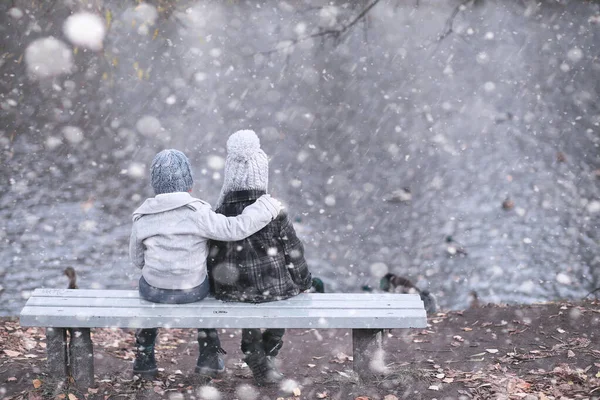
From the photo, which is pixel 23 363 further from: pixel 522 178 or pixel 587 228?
pixel 522 178

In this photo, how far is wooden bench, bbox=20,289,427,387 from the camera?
371 centimetres

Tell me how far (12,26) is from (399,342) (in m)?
11.0

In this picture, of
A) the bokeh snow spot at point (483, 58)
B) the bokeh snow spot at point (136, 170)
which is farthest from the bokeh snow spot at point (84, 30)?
the bokeh snow spot at point (483, 58)

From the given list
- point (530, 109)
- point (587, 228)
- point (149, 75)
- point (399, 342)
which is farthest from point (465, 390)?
point (149, 75)

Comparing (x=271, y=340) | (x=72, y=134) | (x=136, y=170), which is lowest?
(x=271, y=340)

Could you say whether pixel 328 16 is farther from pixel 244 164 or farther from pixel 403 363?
pixel 244 164

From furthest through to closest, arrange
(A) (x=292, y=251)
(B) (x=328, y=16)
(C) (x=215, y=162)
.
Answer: (B) (x=328, y=16), (C) (x=215, y=162), (A) (x=292, y=251)

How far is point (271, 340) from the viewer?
Answer: 4.16 m

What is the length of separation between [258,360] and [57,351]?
1256mm

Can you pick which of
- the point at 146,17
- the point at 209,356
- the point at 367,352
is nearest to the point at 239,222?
the point at 209,356

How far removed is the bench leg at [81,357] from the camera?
3.86 metres

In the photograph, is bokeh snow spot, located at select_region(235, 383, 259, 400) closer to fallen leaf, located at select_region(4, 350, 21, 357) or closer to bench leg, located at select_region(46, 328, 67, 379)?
bench leg, located at select_region(46, 328, 67, 379)

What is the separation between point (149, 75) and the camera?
43.0 ft

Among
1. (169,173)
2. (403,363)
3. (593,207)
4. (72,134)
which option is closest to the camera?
(169,173)
